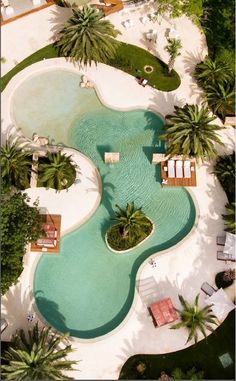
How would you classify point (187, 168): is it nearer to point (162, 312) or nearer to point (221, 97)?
point (221, 97)

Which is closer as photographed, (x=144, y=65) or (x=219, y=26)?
(x=219, y=26)

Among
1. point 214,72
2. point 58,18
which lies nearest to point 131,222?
point 214,72

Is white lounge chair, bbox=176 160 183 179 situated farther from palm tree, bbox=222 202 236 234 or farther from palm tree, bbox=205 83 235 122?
palm tree, bbox=205 83 235 122

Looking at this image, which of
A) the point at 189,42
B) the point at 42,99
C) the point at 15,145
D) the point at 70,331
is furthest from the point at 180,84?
the point at 70,331

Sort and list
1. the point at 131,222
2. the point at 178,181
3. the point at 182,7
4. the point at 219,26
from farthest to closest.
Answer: the point at 182,7 < the point at 219,26 < the point at 178,181 < the point at 131,222

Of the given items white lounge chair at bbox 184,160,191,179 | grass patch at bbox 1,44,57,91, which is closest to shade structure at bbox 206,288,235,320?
white lounge chair at bbox 184,160,191,179

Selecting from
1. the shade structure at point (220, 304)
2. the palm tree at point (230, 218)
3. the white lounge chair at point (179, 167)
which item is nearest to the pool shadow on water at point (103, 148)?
the white lounge chair at point (179, 167)
